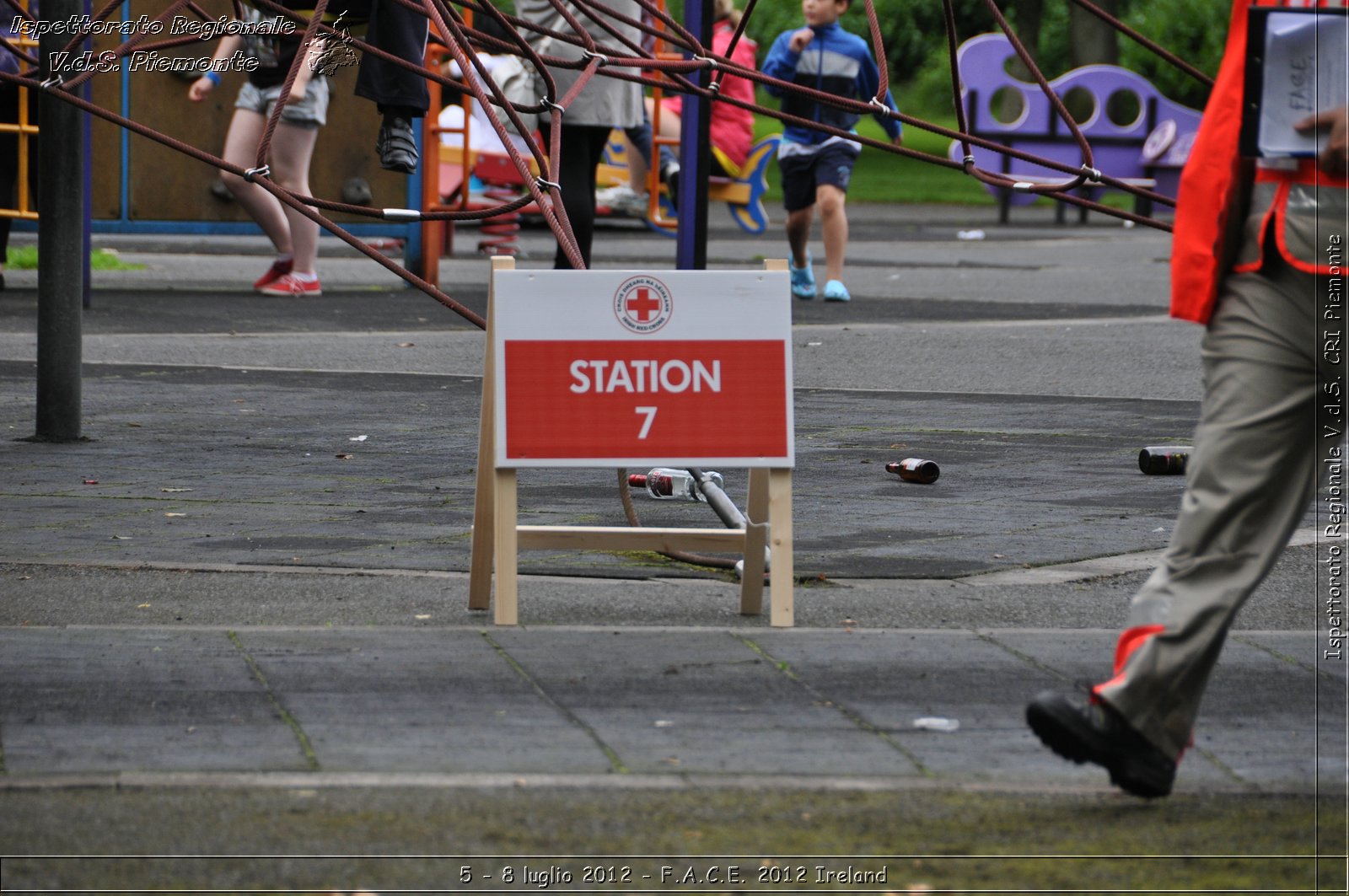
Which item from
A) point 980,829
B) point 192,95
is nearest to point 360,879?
point 980,829

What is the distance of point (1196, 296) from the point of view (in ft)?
12.1

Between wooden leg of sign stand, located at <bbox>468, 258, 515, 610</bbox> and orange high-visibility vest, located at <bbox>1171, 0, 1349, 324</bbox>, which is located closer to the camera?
orange high-visibility vest, located at <bbox>1171, 0, 1349, 324</bbox>

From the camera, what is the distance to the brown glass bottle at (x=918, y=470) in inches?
279

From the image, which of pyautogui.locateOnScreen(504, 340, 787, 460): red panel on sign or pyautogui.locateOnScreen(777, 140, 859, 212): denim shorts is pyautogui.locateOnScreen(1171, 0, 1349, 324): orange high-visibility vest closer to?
pyautogui.locateOnScreen(504, 340, 787, 460): red panel on sign

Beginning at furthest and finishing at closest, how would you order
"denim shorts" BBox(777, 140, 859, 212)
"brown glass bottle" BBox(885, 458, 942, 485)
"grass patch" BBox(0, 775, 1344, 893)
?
"denim shorts" BBox(777, 140, 859, 212) < "brown glass bottle" BBox(885, 458, 942, 485) < "grass patch" BBox(0, 775, 1344, 893)

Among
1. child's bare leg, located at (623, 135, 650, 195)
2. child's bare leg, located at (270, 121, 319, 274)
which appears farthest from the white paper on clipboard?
child's bare leg, located at (623, 135, 650, 195)

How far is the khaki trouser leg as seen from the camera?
362 cm

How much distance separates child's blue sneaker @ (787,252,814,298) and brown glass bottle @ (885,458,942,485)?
7.43m

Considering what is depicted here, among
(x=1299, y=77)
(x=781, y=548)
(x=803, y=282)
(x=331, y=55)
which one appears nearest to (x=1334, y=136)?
(x=1299, y=77)

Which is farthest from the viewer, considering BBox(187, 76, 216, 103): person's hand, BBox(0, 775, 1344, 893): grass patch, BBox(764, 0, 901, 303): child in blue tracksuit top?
BBox(764, 0, 901, 303): child in blue tracksuit top

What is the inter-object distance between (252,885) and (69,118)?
4791 millimetres

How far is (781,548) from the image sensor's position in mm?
4961

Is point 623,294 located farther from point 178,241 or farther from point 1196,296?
point 178,241

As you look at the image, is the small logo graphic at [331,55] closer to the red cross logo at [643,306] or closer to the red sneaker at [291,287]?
the red cross logo at [643,306]
